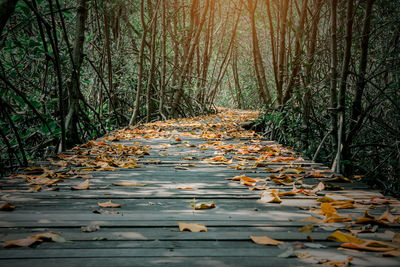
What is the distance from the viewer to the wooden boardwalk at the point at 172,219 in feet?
3.58

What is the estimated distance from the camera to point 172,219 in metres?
1.46

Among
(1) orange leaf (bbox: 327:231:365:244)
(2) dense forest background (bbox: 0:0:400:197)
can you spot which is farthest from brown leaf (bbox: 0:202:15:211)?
(1) orange leaf (bbox: 327:231:365:244)

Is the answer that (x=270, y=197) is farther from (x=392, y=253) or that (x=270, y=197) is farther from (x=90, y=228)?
(x=90, y=228)

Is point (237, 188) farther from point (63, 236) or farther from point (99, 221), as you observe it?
point (63, 236)

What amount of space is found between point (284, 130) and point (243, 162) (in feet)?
10.0

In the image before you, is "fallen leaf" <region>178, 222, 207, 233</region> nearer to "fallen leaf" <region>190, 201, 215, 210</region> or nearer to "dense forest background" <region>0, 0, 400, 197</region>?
"fallen leaf" <region>190, 201, 215, 210</region>

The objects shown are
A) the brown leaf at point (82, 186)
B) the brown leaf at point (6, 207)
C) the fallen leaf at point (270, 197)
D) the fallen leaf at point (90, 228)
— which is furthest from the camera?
the brown leaf at point (82, 186)

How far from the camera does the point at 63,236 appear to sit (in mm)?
1248

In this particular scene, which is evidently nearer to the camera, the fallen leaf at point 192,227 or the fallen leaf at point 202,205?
the fallen leaf at point 192,227

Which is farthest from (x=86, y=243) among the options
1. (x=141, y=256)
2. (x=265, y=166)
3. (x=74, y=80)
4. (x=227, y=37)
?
(x=227, y=37)


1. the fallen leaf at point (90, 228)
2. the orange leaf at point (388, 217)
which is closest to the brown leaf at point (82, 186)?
the fallen leaf at point (90, 228)

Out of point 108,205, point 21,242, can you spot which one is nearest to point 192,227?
point 108,205

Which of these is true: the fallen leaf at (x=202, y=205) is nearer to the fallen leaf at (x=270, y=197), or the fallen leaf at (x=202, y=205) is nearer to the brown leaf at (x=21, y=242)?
the fallen leaf at (x=270, y=197)

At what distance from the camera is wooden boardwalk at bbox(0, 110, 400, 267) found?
109cm
